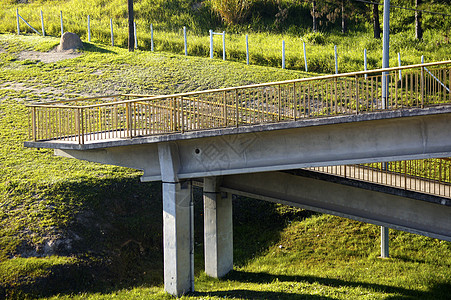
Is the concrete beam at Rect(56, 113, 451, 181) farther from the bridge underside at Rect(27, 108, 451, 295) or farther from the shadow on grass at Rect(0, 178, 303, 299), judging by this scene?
the shadow on grass at Rect(0, 178, 303, 299)

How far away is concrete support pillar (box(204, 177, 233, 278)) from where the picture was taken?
19.7 m

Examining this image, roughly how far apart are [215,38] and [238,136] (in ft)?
95.3

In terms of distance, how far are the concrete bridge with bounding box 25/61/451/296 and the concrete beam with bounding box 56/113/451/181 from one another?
0.03 meters

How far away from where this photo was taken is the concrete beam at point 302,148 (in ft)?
45.2

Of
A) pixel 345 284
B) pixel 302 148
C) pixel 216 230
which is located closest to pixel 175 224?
pixel 216 230

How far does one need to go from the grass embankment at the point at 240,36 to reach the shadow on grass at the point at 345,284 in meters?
21.2

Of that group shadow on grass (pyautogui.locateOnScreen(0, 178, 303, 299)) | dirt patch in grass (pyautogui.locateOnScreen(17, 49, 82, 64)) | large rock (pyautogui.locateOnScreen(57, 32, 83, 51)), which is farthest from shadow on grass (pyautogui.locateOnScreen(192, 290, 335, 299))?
large rock (pyautogui.locateOnScreen(57, 32, 83, 51))

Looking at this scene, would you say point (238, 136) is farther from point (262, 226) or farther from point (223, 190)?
point (262, 226)

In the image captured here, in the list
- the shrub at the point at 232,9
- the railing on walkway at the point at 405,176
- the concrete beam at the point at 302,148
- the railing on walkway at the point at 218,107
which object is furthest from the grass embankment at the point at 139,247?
the shrub at the point at 232,9

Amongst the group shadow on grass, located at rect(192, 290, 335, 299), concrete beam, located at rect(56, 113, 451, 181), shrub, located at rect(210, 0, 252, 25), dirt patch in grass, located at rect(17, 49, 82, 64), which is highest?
shrub, located at rect(210, 0, 252, 25)

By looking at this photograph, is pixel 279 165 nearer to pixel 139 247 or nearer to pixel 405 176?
pixel 405 176

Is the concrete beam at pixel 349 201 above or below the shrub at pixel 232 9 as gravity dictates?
below

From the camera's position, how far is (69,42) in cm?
4175

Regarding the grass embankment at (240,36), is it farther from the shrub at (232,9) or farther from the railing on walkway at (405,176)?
the railing on walkway at (405,176)
